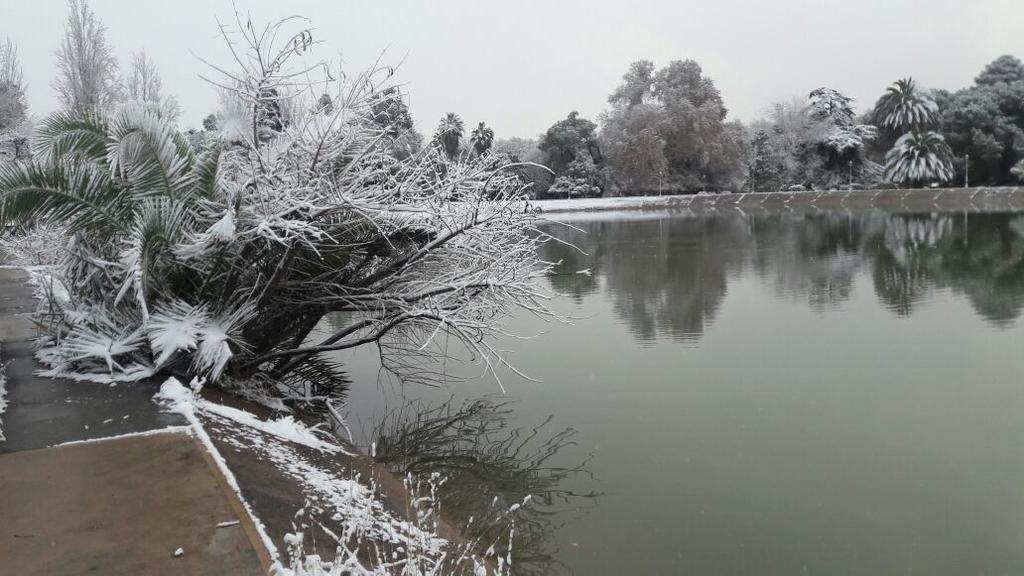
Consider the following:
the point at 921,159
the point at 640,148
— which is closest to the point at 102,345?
the point at 640,148

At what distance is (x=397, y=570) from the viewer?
4.02 metres

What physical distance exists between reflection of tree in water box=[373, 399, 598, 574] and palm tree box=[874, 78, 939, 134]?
5318cm

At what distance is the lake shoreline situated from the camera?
44.8 metres

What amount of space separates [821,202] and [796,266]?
33610 millimetres

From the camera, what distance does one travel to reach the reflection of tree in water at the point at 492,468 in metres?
5.23

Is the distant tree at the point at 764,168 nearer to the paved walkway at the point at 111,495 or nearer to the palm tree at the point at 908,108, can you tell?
the palm tree at the point at 908,108

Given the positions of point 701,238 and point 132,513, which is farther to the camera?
point 701,238

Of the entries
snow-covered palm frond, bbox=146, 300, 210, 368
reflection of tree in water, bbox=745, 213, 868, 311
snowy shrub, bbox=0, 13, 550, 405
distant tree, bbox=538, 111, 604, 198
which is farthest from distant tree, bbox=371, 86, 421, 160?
distant tree, bbox=538, 111, 604, 198

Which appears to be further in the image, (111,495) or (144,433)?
(144,433)

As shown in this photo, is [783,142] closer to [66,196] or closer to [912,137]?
[912,137]

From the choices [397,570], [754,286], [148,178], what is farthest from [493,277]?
[754,286]

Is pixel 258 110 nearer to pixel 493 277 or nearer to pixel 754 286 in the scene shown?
pixel 493 277

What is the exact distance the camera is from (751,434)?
6824 millimetres

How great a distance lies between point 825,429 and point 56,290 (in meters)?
8.38
